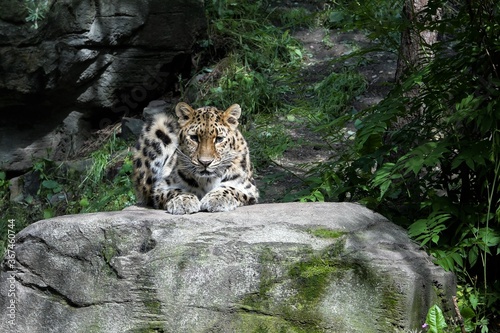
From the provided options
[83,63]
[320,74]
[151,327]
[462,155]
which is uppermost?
[462,155]

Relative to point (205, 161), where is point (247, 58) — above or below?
below

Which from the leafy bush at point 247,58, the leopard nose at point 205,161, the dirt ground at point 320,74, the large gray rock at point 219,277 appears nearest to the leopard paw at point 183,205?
the leopard nose at point 205,161

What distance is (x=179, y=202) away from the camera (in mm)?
6359

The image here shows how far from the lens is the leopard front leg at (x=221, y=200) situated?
20.7 ft

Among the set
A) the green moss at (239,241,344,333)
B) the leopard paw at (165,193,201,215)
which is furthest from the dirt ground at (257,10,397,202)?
the green moss at (239,241,344,333)

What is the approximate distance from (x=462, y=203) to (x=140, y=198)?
3116 mm

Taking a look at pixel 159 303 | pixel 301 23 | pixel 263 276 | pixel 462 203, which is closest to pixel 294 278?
pixel 263 276

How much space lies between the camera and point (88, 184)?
11.5 metres

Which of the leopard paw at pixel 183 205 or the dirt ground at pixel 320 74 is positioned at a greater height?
the leopard paw at pixel 183 205

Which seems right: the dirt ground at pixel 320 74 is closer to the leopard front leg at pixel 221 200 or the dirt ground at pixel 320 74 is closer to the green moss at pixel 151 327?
the leopard front leg at pixel 221 200

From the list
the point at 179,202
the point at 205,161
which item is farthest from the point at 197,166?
the point at 179,202

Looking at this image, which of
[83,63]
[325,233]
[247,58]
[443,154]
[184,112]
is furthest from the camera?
[247,58]

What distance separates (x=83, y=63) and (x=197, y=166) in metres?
5.91

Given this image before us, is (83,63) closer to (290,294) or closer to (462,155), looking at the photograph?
(290,294)
